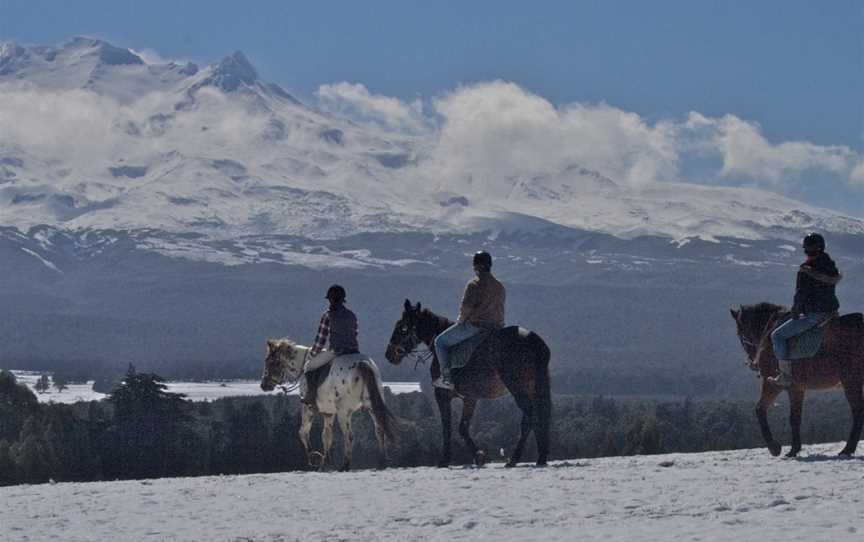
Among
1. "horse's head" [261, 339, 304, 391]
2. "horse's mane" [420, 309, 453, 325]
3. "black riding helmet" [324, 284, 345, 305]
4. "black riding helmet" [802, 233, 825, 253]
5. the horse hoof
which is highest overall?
"black riding helmet" [802, 233, 825, 253]

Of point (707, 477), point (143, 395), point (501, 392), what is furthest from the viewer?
point (143, 395)

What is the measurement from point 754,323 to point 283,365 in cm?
908

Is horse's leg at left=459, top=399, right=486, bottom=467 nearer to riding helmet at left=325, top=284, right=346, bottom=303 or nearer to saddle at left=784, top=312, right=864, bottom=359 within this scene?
riding helmet at left=325, top=284, right=346, bottom=303

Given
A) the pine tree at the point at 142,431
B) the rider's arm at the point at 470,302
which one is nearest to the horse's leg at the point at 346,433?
the rider's arm at the point at 470,302

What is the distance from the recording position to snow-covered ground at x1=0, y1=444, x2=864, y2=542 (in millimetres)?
19000

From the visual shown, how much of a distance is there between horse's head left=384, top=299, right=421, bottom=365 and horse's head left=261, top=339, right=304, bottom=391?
2.23 meters

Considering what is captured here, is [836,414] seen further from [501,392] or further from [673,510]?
[673,510]

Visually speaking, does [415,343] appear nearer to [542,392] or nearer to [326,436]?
[326,436]

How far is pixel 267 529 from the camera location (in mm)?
20547

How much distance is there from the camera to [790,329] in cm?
2678

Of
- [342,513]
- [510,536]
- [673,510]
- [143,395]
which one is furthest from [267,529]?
[143,395]

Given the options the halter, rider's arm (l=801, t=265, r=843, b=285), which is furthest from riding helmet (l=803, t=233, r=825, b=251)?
the halter

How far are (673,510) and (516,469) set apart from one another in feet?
20.4

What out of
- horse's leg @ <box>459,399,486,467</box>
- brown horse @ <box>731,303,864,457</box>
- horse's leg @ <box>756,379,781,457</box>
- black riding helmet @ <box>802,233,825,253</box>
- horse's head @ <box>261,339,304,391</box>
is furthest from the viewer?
horse's head @ <box>261,339,304,391</box>
